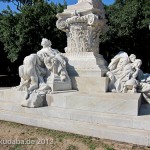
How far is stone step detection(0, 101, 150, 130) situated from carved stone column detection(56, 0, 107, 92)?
1632 millimetres

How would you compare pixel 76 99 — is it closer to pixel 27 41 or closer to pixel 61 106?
pixel 61 106

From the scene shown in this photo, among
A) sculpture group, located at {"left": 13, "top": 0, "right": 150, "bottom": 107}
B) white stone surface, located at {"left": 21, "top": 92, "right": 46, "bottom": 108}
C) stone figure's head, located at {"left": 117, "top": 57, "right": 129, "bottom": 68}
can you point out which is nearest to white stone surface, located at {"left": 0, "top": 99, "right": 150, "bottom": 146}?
white stone surface, located at {"left": 21, "top": 92, "right": 46, "bottom": 108}

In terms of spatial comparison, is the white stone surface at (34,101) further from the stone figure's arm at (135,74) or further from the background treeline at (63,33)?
the background treeline at (63,33)

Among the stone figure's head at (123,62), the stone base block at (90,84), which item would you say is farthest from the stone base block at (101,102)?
the stone figure's head at (123,62)

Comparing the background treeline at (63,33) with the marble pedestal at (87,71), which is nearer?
the marble pedestal at (87,71)

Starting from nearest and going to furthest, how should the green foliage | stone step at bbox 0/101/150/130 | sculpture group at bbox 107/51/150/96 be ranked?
1. stone step at bbox 0/101/150/130
2. sculpture group at bbox 107/51/150/96
3. the green foliage

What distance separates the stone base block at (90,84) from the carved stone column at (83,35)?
7.9 inches

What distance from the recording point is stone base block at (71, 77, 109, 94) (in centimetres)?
685

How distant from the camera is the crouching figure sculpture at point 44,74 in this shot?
6.90m

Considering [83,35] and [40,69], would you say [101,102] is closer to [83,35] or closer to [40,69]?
[40,69]

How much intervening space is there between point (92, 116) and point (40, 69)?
2.23 meters

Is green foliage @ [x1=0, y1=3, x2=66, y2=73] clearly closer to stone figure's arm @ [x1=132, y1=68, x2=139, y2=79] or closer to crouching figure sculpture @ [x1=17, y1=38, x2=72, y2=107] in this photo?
crouching figure sculpture @ [x1=17, y1=38, x2=72, y2=107]

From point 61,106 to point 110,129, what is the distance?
153cm

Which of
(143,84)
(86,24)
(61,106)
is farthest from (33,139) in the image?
(86,24)
